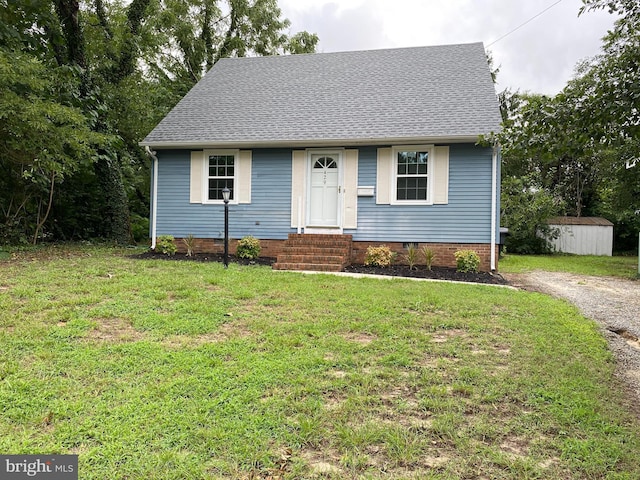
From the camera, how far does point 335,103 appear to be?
11047mm

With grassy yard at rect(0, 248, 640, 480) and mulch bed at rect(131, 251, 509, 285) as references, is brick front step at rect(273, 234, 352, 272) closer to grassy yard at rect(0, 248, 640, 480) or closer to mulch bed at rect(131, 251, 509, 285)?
mulch bed at rect(131, 251, 509, 285)

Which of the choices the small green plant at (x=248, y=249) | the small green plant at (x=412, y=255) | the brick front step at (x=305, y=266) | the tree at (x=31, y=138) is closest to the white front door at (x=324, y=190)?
the small green plant at (x=248, y=249)

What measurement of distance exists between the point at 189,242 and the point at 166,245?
Result: 57cm

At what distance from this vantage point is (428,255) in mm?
9023

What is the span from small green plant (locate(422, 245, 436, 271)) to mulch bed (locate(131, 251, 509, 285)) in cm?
14

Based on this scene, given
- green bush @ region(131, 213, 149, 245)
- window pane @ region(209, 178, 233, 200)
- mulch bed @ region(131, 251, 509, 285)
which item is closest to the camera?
mulch bed @ region(131, 251, 509, 285)

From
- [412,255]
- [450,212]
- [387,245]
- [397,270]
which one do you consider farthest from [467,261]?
[387,245]

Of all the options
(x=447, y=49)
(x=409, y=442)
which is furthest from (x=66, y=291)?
(x=447, y=49)

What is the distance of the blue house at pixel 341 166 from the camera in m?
9.40

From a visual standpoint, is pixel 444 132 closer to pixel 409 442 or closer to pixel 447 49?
pixel 447 49

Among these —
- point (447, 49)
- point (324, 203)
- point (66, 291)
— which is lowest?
point (66, 291)

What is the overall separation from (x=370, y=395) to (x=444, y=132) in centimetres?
765

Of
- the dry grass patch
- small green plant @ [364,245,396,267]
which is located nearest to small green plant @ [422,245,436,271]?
small green plant @ [364,245,396,267]

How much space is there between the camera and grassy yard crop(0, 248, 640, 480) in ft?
6.79
